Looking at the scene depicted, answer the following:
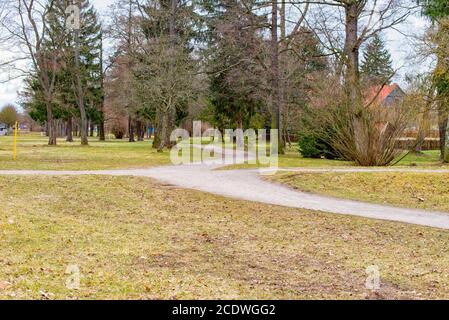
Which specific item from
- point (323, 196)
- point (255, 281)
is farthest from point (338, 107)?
point (255, 281)

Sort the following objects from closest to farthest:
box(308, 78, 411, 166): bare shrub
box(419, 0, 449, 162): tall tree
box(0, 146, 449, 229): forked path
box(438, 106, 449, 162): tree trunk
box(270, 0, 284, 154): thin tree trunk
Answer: box(0, 146, 449, 229): forked path < box(308, 78, 411, 166): bare shrub < box(419, 0, 449, 162): tall tree < box(438, 106, 449, 162): tree trunk < box(270, 0, 284, 154): thin tree trunk

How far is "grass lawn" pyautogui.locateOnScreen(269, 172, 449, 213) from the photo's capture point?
37.4ft

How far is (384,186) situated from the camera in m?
12.6

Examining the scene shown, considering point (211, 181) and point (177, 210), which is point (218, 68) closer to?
point (211, 181)

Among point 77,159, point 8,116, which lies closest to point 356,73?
point 77,159

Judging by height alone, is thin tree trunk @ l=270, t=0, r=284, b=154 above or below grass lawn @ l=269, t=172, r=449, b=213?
above

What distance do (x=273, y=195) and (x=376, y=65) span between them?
3381cm

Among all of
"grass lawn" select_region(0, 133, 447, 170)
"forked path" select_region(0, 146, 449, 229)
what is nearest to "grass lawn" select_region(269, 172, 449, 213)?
"forked path" select_region(0, 146, 449, 229)

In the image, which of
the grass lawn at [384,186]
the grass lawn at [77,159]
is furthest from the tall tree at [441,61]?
the grass lawn at [77,159]

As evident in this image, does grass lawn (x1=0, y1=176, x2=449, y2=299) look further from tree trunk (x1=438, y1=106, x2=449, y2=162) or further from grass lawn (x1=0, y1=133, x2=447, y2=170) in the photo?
tree trunk (x1=438, y1=106, x2=449, y2=162)

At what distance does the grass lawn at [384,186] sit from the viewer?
11398 mm

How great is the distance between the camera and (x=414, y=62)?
24.7 metres

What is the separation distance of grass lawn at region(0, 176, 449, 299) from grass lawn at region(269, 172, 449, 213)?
8.95 ft

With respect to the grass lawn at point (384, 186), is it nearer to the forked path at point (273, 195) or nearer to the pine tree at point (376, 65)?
the forked path at point (273, 195)
